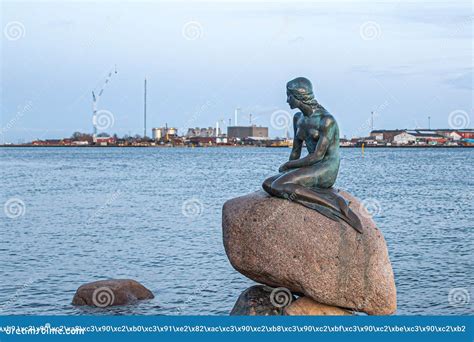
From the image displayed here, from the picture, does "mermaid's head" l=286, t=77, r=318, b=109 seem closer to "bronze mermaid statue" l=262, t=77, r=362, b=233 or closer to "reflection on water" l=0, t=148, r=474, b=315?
"bronze mermaid statue" l=262, t=77, r=362, b=233

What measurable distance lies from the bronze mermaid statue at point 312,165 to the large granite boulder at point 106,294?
23.3 feet

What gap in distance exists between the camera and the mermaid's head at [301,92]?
40.3 feet

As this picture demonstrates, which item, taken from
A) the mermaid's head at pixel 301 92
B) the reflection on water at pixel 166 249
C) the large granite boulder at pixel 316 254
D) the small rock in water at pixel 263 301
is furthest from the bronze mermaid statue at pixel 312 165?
the reflection on water at pixel 166 249

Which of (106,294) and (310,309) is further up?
(310,309)

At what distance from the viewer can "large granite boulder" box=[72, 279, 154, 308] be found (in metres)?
17.9

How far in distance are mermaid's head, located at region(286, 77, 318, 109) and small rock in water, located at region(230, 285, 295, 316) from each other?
315 cm

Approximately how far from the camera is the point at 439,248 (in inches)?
1008

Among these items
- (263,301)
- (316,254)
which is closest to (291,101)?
(316,254)

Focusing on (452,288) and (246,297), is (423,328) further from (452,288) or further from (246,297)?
(452,288)

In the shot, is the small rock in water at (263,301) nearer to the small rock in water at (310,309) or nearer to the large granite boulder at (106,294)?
the small rock in water at (310,309)

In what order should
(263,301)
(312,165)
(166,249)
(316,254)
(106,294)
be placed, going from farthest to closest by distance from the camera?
(166,249) < (106,294) < (263,301) < (312,165) < (316,254)

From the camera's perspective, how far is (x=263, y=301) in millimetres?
12633

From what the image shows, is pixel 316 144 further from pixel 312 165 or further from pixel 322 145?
pixel 312 165

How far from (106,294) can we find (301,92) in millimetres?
8272
